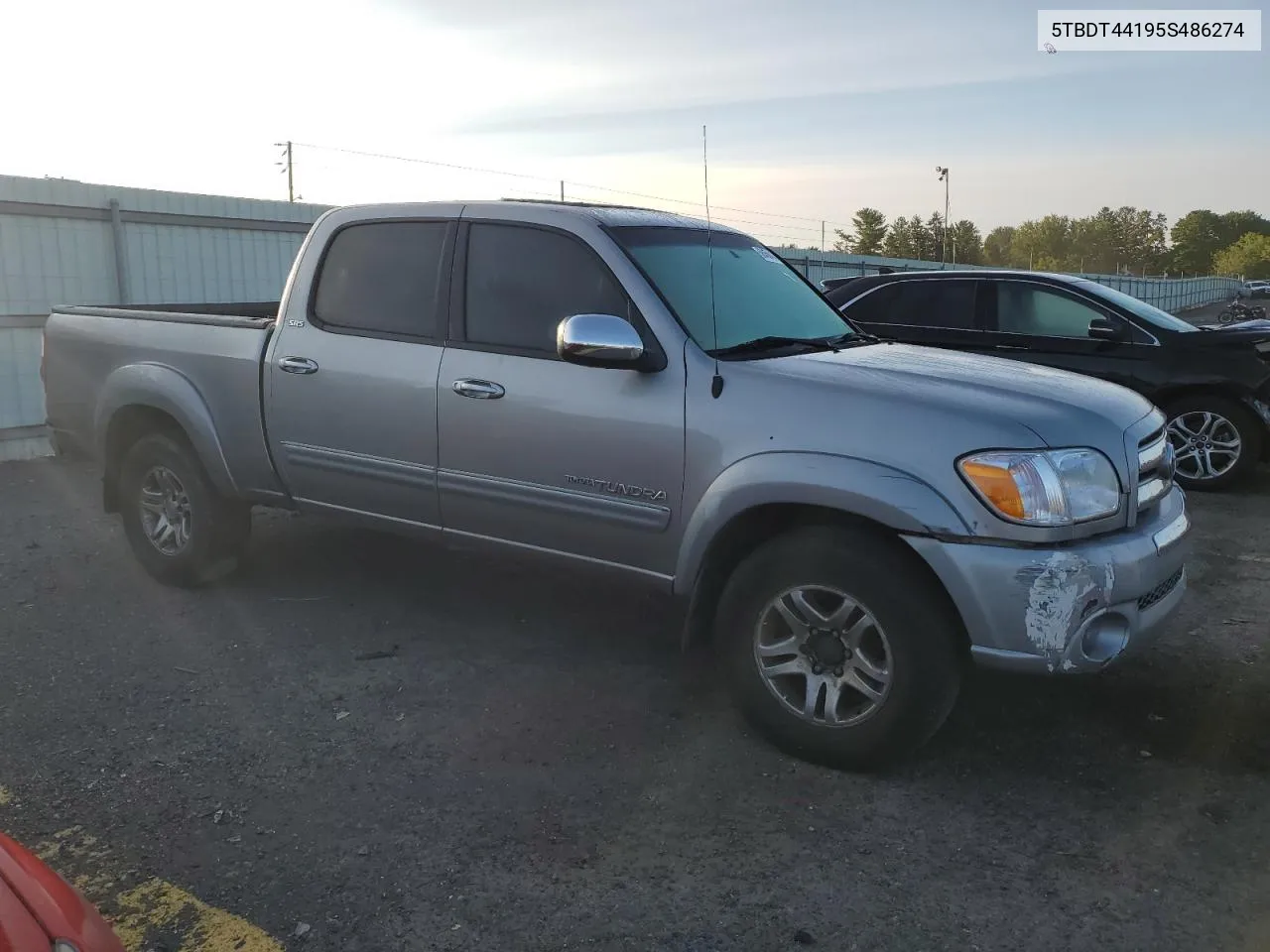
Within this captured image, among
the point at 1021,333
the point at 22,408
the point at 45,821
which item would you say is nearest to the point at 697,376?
the point at 45,821

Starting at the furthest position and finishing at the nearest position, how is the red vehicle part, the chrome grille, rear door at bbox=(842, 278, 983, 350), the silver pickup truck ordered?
rear door at bbox=(842, 278, 983, 350) → the chrome grille → the silver pickup truck → the red vehicle part

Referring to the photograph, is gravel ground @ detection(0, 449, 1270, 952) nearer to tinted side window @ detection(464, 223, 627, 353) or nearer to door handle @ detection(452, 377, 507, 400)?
door handle @ detection(452, 377, 507, 400)

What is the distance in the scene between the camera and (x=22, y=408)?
9727 millimetres

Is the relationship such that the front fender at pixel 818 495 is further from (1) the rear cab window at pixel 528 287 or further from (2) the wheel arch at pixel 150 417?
(2) the wheel arch at pixel 150 417

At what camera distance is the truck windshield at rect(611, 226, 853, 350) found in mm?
4188

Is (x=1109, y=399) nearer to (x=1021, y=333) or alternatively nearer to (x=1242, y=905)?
(x=1242, y=905)

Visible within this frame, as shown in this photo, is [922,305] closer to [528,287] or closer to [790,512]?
[528,287]

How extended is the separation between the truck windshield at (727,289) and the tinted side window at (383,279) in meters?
0.96

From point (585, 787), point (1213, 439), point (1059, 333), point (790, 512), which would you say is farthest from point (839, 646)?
point (1213, 439)

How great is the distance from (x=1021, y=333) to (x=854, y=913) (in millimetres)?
6680

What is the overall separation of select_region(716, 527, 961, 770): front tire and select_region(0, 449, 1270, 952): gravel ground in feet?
0.59

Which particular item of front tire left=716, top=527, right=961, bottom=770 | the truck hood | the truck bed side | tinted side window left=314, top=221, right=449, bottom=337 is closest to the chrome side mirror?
the truck hood

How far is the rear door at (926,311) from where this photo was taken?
8.80 metres

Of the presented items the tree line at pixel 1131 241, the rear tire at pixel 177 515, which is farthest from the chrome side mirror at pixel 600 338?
the tree line at pixel 1131 241
